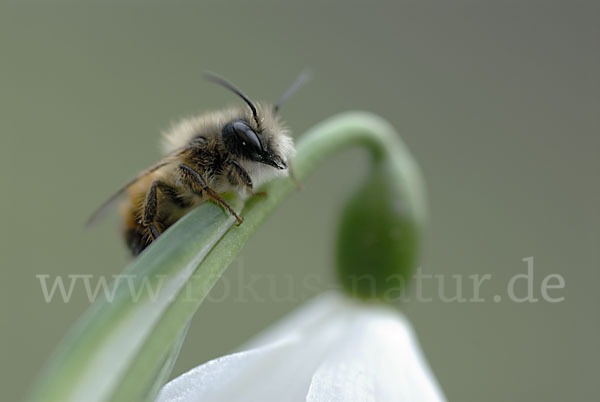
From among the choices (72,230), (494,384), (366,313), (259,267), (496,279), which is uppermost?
(366,313)

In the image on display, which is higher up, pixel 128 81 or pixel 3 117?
pixel 128 81

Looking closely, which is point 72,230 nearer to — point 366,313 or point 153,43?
point 153,43

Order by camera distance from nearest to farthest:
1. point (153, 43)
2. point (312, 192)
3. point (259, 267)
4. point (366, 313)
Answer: point (366, 313), point (259, 267), point (312, 192), point (153, 43)

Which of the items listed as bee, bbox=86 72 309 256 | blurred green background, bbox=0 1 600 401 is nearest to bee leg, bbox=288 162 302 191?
bee, bbox=86 72 309 256

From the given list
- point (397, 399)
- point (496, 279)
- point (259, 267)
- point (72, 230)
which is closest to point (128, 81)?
point (72, 230)

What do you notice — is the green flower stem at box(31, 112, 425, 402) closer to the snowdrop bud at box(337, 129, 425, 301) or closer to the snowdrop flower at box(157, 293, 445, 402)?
the snowdrop flower at box(157, 293, 445, 402)

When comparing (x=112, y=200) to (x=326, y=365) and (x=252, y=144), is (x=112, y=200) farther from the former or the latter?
(x=326, y=365)

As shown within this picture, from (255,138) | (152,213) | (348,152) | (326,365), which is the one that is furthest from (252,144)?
(348,152)
